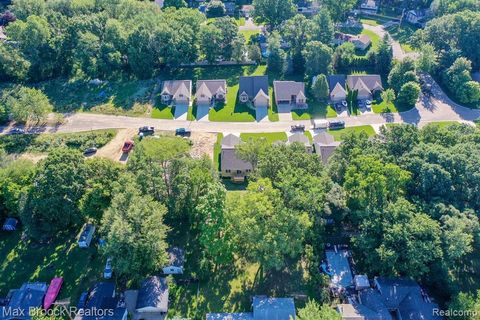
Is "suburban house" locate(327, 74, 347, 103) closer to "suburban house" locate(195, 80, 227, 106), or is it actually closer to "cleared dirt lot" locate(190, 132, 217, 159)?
"suburban house" locate(195, 80, 227, 106)

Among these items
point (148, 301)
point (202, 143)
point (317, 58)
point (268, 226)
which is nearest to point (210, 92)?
point (202, 143)

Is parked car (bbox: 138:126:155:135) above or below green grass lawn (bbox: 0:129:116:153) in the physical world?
above

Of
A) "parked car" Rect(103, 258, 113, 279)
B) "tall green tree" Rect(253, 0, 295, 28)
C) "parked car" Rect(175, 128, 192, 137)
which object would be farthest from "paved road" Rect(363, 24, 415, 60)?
"parked car" Rect(103, 258, 113, 279)

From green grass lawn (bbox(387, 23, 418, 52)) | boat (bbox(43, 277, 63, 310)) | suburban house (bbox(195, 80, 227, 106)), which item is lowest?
boat (bbox(43, 277, 63, 310))

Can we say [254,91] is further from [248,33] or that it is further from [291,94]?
[248,33]

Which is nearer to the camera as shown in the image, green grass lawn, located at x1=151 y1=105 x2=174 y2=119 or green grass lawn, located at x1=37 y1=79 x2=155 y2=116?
green grass lawn, located at x1=151 y1=105 x2=174 y2=119

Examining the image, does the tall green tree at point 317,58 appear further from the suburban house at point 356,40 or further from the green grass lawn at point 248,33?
the green grass lawn at point 248,33

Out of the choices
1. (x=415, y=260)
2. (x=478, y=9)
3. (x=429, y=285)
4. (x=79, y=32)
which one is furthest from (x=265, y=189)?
(x=478, y=9)
